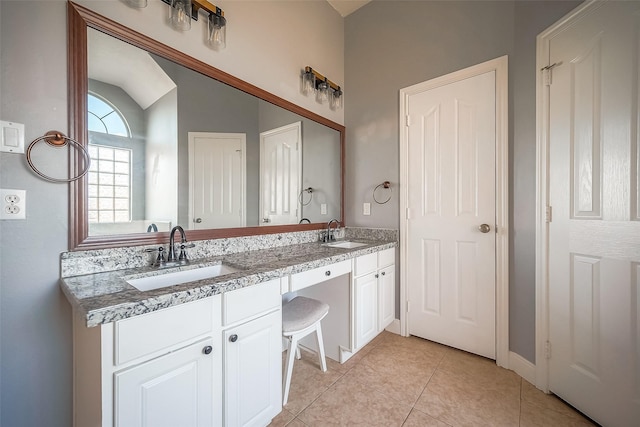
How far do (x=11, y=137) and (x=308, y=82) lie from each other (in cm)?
184

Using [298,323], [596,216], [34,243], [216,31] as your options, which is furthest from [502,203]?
[34,243]

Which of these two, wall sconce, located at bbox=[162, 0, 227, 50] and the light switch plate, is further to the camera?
wall sconce, located at bbox=[162, 0, 227, 50]

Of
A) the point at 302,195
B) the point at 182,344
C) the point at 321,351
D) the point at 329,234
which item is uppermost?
the point at 302,195

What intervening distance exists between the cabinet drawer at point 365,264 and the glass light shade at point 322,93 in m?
1.47

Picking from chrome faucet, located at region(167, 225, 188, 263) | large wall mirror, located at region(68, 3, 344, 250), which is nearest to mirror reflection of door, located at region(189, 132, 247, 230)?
large wall mirror, located at region(68, 3, 344, 250)

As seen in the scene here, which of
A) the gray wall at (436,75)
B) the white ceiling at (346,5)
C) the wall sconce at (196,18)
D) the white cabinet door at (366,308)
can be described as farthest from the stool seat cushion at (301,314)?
the white ceiling at (346,5)

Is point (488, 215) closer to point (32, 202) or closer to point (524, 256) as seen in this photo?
point (524, 256)

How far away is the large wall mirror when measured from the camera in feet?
3.67

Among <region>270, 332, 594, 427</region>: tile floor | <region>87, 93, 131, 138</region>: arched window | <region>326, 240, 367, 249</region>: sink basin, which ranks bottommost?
<region>270, 332, 594, 427</region>: tile floor

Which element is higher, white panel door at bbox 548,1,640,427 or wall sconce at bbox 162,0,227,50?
wall sconce at bbox 162,0,227,50

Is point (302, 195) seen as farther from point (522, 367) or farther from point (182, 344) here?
point (522, 367)

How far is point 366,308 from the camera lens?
75.3 inches

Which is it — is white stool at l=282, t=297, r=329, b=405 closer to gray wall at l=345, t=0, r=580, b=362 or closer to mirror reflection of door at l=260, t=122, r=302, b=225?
mirror reflection of door at l=260, t=122, r=302, b=225

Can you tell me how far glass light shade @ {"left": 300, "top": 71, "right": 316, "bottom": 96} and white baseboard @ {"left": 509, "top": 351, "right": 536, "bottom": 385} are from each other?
2.53 meters
